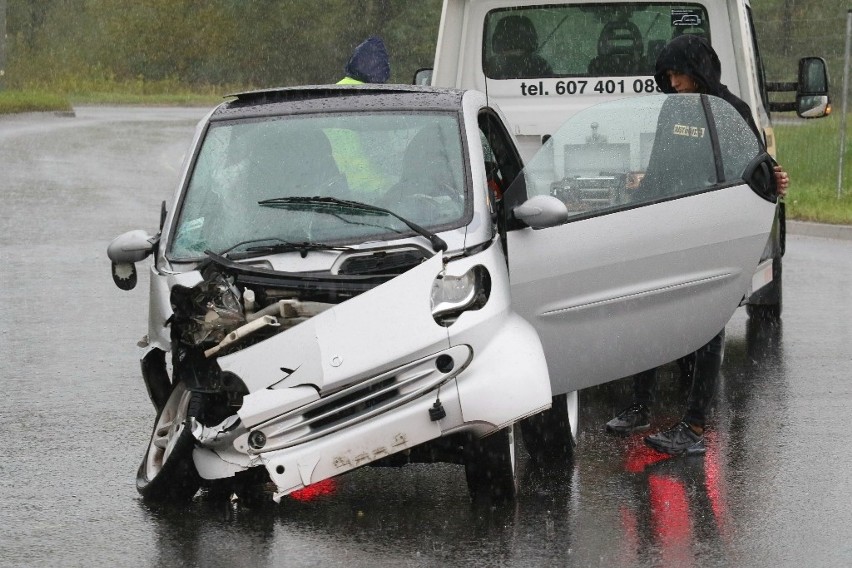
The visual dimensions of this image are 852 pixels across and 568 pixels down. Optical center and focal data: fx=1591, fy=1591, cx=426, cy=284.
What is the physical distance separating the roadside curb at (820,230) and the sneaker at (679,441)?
397 inches

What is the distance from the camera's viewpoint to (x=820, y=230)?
683 inches

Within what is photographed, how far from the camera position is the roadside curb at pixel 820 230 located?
672 inches

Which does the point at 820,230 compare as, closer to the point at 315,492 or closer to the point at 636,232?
the point at 636,232

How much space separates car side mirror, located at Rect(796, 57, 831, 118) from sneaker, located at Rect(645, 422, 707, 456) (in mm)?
5137

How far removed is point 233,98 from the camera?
7.72 m

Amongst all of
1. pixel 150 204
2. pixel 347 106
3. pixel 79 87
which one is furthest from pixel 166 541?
pixel 79 87

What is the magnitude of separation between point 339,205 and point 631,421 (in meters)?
2.13

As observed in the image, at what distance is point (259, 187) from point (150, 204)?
44.2ft

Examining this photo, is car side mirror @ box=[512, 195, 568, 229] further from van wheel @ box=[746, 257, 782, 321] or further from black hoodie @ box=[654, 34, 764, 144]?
van wheel @ box=[746, 257, 782, 321]

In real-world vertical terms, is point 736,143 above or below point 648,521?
above

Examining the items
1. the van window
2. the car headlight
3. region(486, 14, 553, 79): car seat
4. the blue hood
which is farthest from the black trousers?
region(486, 14, 553, 79): car seat

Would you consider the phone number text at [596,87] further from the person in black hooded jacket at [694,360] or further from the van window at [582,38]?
the person in black hooded jacket at [694,360]

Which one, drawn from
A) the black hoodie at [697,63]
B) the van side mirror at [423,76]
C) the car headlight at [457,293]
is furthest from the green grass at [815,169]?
the car headlight at [457,293]

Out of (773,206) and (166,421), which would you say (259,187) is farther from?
(773,206)
